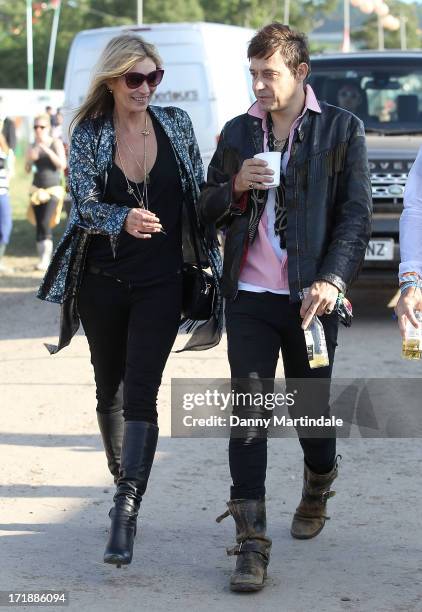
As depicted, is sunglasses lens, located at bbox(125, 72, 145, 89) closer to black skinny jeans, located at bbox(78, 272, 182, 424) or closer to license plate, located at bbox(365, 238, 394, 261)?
black skinny jeans, located at bbox(78, 272, 182, 424)

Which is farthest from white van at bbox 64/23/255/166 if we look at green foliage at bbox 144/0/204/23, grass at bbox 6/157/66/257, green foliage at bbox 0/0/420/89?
green foliage at bbox 144/0/204/23

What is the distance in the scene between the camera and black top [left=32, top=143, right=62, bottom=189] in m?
14.9

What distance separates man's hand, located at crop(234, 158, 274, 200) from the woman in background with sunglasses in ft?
1.47

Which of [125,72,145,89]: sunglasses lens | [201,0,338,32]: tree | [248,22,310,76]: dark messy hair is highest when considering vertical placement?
[248,22,310,76]: dark messy hair

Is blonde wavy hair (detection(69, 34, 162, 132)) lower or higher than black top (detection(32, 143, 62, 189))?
higher

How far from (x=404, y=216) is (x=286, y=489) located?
6.46 ft

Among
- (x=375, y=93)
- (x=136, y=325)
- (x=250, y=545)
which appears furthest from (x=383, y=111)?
(x=250, y=545)

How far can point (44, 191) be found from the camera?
14.9m

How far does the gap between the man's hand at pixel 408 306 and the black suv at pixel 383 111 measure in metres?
6.11

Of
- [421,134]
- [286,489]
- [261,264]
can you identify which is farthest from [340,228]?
[421,134]

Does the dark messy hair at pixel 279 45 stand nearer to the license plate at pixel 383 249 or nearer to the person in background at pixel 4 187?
the license plate at pixel 383 249

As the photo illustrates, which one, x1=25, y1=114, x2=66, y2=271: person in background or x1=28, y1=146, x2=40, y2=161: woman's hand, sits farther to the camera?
x1=28, y1=146, x2=40, y2=161: woman's hand

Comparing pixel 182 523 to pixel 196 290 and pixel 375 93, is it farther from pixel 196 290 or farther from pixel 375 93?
pixel 375 93

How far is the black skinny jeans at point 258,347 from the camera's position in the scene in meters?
4.63
